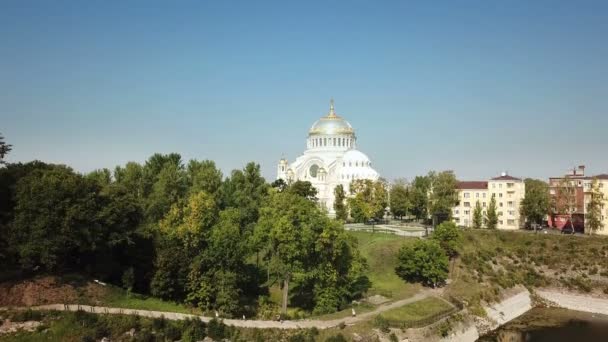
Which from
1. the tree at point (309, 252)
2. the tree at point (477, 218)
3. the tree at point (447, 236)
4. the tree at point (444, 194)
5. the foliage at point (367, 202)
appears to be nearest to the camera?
the tree at point (309, 252)

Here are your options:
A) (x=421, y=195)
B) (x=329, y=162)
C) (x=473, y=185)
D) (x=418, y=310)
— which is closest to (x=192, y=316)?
(x=418, y=310)

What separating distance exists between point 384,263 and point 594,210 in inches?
1176

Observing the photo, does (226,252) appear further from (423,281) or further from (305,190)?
(305,190)

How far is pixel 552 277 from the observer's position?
5606cm

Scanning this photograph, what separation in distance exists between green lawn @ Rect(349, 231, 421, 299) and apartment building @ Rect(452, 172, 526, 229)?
19187 millimetres

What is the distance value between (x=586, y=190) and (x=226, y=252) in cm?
5228

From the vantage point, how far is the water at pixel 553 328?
42.5 m

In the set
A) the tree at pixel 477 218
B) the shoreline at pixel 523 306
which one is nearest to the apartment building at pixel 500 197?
the tree at pixel 477 218

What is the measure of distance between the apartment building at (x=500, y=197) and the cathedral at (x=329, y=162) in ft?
78.6

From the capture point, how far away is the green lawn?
46.8m

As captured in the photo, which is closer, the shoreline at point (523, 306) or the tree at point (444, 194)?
the shoreline at point (523, 306)

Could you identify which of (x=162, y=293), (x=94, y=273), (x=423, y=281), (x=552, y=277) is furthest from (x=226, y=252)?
(x=552, y=277)

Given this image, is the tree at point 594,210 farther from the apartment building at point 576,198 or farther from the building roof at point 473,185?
the building roof at point 473,185

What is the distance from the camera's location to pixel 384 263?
53.3 meters
